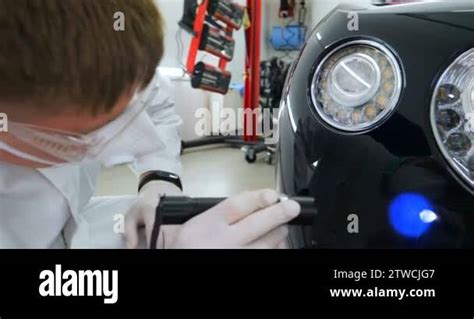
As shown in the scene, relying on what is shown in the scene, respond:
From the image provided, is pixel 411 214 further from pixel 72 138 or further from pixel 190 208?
pixel 72 138

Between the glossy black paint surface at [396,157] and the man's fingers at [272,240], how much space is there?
0.10 feet

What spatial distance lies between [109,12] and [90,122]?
0.12 meters

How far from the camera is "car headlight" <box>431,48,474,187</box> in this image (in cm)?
41

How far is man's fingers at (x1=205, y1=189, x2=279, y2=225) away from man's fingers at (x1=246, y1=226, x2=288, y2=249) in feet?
0.10

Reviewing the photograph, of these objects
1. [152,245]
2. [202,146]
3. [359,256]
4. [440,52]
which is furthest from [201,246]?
[202,146]

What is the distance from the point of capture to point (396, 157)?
16.3 inches

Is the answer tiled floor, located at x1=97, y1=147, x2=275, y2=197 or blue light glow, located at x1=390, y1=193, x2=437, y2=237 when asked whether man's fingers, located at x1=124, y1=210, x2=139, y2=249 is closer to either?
tiled floor, located at x1=97, y1=147, x2=275, y2=197

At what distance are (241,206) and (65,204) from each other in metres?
0.30

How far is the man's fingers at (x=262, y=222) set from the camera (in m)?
0.42

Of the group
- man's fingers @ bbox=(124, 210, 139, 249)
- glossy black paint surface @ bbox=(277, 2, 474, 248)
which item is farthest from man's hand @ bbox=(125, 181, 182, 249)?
glossy black paint surface @ bbox=(277, 2, 474, 248)

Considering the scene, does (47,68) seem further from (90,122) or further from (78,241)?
(78,241)

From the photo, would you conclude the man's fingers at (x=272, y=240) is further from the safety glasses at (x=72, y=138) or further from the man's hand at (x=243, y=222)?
the safety glasses at (x=72, y=138)
